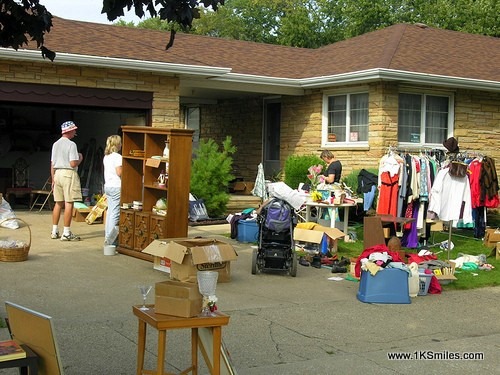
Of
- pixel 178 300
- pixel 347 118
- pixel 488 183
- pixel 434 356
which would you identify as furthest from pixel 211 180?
pixel 178 300

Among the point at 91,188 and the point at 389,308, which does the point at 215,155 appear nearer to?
the point at 91,188

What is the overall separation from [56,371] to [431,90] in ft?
48.4

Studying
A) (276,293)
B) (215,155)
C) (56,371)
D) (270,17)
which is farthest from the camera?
(270,17)

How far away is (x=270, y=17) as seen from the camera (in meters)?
51.0

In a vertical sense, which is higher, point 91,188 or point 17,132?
point 17,132

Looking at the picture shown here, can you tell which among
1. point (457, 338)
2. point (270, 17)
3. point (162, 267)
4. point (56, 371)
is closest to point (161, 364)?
point (56, 371)

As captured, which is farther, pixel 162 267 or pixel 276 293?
pixel 162 267

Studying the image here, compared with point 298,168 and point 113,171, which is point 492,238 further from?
point 113,171

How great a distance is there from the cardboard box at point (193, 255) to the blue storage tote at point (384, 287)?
5.32 ft

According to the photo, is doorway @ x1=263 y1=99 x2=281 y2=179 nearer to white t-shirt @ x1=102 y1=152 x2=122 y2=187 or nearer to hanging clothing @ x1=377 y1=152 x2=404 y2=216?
hanging clothing @ x1=377 y1=152 x2=404 y2=216

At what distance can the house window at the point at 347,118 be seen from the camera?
1727cm

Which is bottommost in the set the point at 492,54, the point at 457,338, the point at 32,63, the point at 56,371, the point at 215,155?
the point at 457,338

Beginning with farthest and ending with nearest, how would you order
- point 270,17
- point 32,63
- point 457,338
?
point 270,17
point 32,63
point 457,338

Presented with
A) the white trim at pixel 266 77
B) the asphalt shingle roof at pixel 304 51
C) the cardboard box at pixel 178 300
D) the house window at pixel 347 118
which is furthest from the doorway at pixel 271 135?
the cardboard box at pixel 178 300
